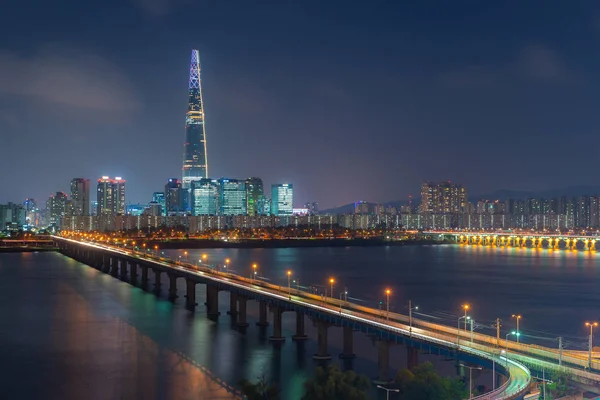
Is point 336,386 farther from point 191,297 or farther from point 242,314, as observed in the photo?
point 191,297

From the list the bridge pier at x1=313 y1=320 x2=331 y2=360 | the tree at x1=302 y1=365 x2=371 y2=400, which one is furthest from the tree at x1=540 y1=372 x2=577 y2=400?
the bridge pier at x1=313 y1=320 x2=331 y2=360

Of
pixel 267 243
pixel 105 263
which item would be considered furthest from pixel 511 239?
pixel 105 263

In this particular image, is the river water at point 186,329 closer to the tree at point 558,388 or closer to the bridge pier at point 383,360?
the bridge pier at point 383,360

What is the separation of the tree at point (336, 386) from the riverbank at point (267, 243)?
379ft

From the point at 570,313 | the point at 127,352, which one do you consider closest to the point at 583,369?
the point at 127,352

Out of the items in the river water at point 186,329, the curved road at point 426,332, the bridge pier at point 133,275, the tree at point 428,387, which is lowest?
the river water at point 186,329

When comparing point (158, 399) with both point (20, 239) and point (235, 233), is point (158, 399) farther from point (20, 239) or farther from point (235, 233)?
point (235, 233)

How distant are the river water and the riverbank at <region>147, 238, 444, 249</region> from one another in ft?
214

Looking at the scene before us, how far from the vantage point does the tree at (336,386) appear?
19.2 meters

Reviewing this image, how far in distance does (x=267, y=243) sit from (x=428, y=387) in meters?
134

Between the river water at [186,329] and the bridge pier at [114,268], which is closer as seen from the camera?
the river water at [186,329]

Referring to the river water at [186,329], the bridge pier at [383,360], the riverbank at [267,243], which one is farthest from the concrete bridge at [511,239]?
the bridge pier at [383,360]

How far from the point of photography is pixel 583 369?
2102cm

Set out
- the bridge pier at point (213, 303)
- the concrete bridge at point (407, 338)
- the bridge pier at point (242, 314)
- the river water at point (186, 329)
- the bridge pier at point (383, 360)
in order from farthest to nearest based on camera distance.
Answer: the bridge pier at point (213, 303)
the bridge pier at point (242, 314)
the river water at point (186, 329)
the bridge pier at point (383, 360)
the concrete bridge at point (407, 338)
